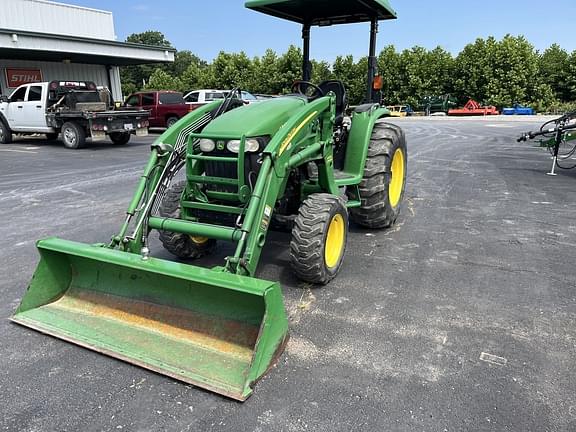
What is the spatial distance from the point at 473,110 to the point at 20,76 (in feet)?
99.7

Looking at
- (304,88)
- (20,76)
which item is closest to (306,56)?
(304,88)

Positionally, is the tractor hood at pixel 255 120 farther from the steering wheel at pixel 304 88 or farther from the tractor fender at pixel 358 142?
the tractor fender at pixel 358 142

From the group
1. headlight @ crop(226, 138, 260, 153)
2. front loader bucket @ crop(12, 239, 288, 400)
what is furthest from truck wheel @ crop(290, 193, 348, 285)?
front loader bucket @ crop(12, 239, 288, 400)

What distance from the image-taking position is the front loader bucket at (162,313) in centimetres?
276

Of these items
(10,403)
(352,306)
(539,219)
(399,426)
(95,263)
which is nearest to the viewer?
(399,426)

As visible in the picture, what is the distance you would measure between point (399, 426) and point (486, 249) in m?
3.22

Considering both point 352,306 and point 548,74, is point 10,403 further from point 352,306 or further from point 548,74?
point 548,74

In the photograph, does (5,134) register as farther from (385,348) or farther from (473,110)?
(473,110)

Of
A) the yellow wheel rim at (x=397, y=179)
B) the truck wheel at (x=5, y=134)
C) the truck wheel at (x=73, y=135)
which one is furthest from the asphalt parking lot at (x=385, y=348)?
the truck wheel at (x=5, y=134)

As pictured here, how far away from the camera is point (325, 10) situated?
5.16 m

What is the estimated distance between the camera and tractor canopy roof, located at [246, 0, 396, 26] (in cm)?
480

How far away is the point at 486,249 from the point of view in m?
5.14

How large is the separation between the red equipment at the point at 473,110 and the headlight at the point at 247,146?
117 feet

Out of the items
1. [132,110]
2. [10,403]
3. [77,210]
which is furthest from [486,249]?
[132,110]
